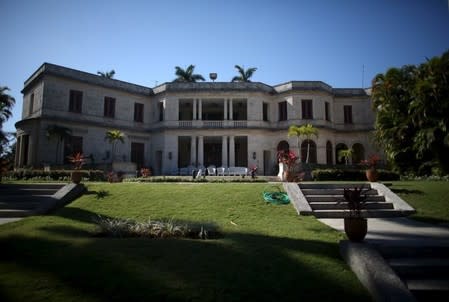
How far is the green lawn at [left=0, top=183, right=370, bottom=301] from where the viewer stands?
11.1 ft

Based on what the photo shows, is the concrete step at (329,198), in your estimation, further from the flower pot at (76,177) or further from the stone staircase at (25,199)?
the flower pot at (76,177)

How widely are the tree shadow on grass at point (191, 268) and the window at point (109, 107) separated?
934 inches

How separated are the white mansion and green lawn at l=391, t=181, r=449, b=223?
1608cm

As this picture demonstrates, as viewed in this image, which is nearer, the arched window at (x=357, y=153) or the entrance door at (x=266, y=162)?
the entrance door at (x=266, y=162)

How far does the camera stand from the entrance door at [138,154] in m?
28.3

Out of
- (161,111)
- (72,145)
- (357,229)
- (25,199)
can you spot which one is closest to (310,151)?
(161,111)

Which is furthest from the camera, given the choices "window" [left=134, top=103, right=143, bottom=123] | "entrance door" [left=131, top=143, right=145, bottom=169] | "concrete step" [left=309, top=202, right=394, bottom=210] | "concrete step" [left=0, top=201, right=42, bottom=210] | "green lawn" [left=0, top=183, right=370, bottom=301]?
"window" [left=134, top=103, right=143, bottom=123]

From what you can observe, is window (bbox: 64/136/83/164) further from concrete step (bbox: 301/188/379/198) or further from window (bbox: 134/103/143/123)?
concrete step (bbox: 301/188/379/198)

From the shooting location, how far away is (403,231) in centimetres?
645

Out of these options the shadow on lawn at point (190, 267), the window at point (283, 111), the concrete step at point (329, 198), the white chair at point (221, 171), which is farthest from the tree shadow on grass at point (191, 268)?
the window at point (283, 111)

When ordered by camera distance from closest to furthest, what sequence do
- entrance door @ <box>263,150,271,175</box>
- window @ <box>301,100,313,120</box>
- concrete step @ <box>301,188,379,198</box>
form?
concrete step @ <box>301,188,379,198</box>
window @ <box>301,100,313,120</box>
entrance door @ <box>263,150,271,175</box>

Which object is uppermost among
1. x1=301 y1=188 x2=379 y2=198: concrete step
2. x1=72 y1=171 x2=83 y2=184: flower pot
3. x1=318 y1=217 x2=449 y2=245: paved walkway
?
x1=72 y1=171 x2=83 y2=184: flower pot

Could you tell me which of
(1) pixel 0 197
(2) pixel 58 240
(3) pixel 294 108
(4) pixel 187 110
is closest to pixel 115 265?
(2) pixel 58 240

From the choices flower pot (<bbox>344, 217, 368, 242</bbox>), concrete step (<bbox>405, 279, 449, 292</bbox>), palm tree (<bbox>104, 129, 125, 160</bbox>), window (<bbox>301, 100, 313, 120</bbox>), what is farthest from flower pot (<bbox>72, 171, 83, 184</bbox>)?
window (<bbox>301, 100, 313, 120</bbox>)
